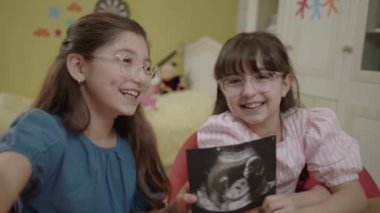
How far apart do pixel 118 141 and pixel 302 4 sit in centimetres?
189

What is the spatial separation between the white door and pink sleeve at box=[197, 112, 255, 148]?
1302mm

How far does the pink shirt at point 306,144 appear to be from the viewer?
896 millimetres

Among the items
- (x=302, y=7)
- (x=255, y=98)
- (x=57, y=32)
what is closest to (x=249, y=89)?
(x=255, y=98)

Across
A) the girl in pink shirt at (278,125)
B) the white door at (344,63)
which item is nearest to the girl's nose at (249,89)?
the girl in pink shirt at (278,125)

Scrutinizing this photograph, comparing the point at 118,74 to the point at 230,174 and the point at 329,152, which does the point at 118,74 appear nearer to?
the point at 230,174

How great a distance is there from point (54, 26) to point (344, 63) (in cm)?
237

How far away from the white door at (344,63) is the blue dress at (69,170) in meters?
1.51

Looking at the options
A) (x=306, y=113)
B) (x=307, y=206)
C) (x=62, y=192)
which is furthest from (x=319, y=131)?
(x=62, y=192)

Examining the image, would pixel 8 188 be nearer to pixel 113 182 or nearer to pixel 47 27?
pixel 113 182

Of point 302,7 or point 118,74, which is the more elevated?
point 302,7

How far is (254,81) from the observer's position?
93 centimetres

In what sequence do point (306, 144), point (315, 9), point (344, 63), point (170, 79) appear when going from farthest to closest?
point (170, 79) < point (315, 9) < point (344, 63) < point (306, 144)

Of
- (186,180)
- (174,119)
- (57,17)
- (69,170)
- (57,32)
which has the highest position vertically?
(57,17)

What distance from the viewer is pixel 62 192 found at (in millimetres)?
791
